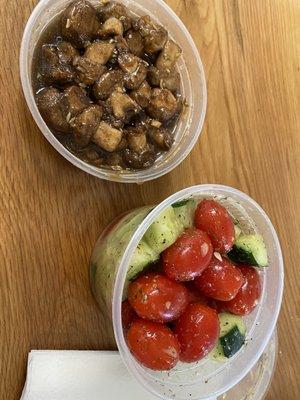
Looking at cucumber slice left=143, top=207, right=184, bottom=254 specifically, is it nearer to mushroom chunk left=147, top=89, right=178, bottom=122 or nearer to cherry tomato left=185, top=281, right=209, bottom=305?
cherry tomato left=185, top=281, right=209, bottom=305

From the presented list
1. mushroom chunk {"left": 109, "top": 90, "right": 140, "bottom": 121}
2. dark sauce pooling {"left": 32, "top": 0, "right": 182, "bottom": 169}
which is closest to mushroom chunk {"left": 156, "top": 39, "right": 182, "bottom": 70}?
dark sauce pooling {"left": 32, "top": 0, "right": 182, "bottom": 169}

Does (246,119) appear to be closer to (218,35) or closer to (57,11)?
(218,35)

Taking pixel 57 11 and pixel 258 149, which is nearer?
pixel 57 11

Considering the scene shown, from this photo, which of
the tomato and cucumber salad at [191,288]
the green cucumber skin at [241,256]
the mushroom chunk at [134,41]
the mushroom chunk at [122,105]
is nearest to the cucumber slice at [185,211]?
the tomato and cucumber salad at [191,288]

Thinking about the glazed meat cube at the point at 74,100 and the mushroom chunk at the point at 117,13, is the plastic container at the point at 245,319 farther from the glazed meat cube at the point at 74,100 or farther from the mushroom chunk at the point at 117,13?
the mushroom chunk at the point at 117,13

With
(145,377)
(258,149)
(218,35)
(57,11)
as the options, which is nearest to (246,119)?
(258,149)
